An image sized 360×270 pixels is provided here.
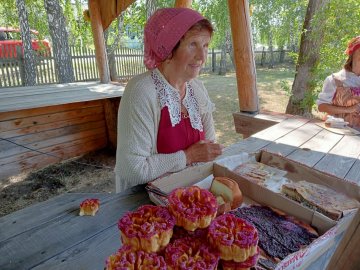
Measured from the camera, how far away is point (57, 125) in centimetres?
438

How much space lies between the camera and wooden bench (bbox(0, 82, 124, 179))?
3784 millimetres

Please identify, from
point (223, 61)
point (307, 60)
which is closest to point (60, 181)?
point (307, 60)

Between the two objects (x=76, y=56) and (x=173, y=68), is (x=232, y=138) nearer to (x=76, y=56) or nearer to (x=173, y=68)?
(x=173, y=68)

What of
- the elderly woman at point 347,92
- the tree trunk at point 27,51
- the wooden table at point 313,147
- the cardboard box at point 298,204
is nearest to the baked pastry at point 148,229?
the cardboard box at point 298,204

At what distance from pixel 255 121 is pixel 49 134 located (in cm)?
315

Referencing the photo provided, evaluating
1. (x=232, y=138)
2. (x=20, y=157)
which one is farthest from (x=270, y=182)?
(x=232, y=138)

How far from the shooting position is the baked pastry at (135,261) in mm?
496

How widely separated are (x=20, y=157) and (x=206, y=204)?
164 inches

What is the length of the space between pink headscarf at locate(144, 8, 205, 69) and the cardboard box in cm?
70

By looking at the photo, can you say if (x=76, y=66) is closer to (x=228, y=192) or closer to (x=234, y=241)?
(x=228, y=192)

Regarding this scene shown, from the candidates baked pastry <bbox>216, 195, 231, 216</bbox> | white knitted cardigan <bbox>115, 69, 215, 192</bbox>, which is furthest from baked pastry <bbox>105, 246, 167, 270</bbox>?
white knitted cardigan <bbox>115, 69, 215, 192</bbox>

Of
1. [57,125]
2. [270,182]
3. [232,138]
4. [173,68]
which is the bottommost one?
[232,138]

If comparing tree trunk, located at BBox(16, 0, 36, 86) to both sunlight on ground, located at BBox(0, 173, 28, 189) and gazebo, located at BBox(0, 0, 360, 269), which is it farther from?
sunlight on ground, located at BBox(0, 173, 28, 189)

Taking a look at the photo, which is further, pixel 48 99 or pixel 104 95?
pixel 104 95
